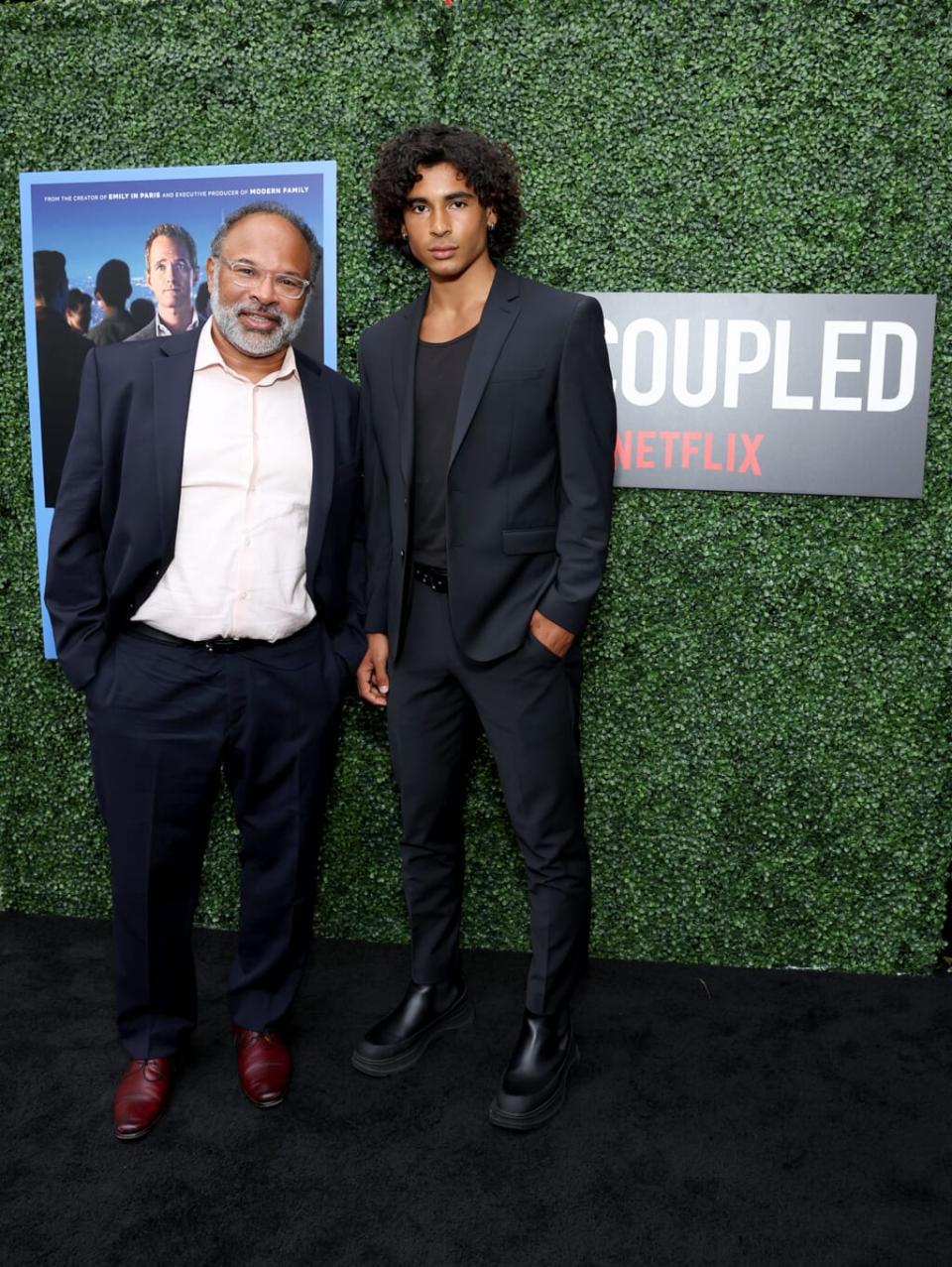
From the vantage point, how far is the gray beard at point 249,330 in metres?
2.15

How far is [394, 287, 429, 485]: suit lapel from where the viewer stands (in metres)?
2.19

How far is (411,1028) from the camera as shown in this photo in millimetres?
2473

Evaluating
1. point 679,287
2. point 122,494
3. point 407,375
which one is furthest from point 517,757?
point 679,287

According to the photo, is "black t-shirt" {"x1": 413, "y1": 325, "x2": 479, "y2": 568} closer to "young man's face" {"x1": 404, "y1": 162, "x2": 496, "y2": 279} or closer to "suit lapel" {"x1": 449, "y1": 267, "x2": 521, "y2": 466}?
"suit lapel" {"x1": 449, "y1": 267, "x2": 521, "y2": 466}

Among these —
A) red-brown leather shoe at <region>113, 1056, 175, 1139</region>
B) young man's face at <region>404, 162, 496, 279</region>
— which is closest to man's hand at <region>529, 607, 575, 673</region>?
young man's face at <region>404, 162, 496, 279</region>

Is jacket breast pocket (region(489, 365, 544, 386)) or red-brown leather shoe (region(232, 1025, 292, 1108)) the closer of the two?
jacket breast pocket (region(489, 365, 544, 386))

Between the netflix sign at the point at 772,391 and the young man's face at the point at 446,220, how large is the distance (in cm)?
54

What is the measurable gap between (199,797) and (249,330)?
996mm

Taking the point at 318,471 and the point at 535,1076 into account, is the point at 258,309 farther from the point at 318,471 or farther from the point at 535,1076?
the point at 535,1076

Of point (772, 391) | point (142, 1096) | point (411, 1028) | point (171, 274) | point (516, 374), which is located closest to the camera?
point (516, 374)

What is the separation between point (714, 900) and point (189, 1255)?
1600 mm

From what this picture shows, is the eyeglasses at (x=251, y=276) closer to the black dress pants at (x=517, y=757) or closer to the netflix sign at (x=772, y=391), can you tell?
the black dress pants at (x=517, y=757)

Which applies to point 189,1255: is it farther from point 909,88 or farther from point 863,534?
point 909,88

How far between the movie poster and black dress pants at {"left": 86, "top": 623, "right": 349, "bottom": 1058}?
0.97 m
